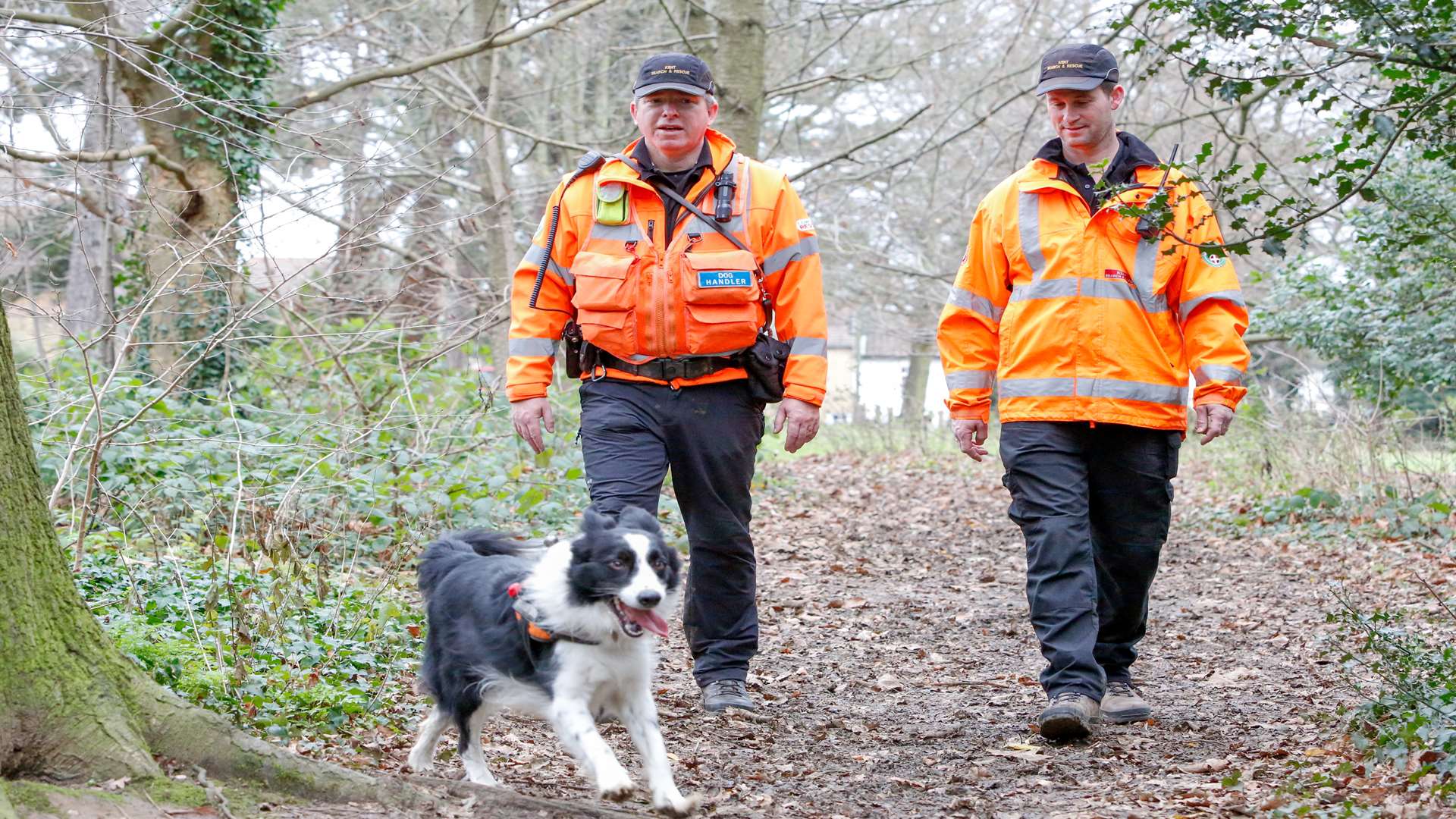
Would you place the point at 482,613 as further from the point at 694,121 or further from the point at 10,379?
the point at 694,121

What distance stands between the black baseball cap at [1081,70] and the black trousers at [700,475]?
1.77 metres

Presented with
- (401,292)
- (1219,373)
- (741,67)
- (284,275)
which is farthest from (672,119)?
(741,67)

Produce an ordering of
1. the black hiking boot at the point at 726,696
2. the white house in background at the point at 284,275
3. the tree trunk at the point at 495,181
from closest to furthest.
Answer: the black hiking boot at the point at 726,696 → the white house in background at the point at 284,275 → the tree trunk at the point at 495,181

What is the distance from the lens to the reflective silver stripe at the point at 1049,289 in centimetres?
509

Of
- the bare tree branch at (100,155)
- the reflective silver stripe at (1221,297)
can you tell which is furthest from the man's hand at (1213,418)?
the bare tree branch at (100,155)

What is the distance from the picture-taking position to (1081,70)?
16.8 ft

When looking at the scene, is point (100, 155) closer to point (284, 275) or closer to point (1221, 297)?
point (284, 275)

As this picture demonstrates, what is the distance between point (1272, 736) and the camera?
16.4 ft

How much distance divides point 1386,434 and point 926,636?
5.52 meters

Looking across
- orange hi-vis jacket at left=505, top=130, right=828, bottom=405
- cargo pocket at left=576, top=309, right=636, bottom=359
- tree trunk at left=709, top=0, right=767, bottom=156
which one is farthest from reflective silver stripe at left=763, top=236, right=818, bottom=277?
tree trunk at left=709, top=0, right=767, bottom=156

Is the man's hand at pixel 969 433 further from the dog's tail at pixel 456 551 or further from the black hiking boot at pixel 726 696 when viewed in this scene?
the dog's tail at pixel 456 551

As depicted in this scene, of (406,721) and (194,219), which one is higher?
(194,219)

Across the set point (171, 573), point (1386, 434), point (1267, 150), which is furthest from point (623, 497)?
point (1267, 150)

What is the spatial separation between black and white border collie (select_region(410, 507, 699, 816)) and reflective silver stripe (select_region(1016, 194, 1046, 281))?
1.98m
